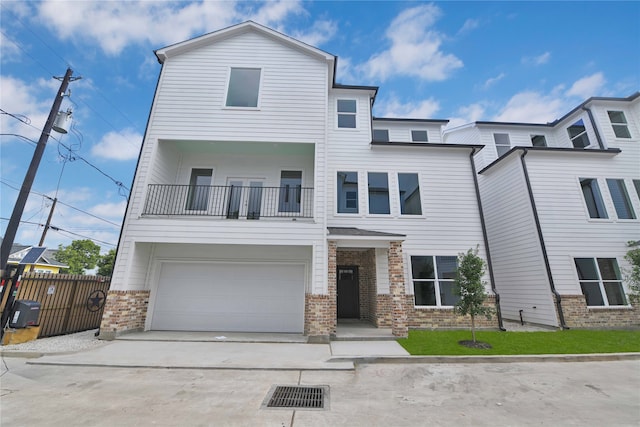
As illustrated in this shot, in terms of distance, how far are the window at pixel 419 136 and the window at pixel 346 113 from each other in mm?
3667

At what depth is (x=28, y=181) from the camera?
6980 millimetres

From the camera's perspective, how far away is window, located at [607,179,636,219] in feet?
32.9

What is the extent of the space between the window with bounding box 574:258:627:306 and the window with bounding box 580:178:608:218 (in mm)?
1782

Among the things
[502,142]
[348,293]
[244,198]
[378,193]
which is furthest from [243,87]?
[502,142]

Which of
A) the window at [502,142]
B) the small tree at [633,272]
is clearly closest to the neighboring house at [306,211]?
the small tree at [633,272]

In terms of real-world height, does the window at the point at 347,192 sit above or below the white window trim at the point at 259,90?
below

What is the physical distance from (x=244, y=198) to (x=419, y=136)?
9.19 metres

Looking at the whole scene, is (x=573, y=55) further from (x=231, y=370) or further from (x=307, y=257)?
(x=231, y=370)

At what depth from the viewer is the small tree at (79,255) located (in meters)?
27.1

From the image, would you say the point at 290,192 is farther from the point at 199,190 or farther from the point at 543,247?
the point at 543,247

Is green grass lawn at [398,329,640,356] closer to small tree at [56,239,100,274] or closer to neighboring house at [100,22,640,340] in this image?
neighboring house at [100,22,640,340]

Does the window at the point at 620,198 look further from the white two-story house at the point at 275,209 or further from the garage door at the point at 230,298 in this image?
the garage door at the point at 230,298

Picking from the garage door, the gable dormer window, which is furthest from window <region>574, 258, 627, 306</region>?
the gable dormer window

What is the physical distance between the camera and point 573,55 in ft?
32.8
